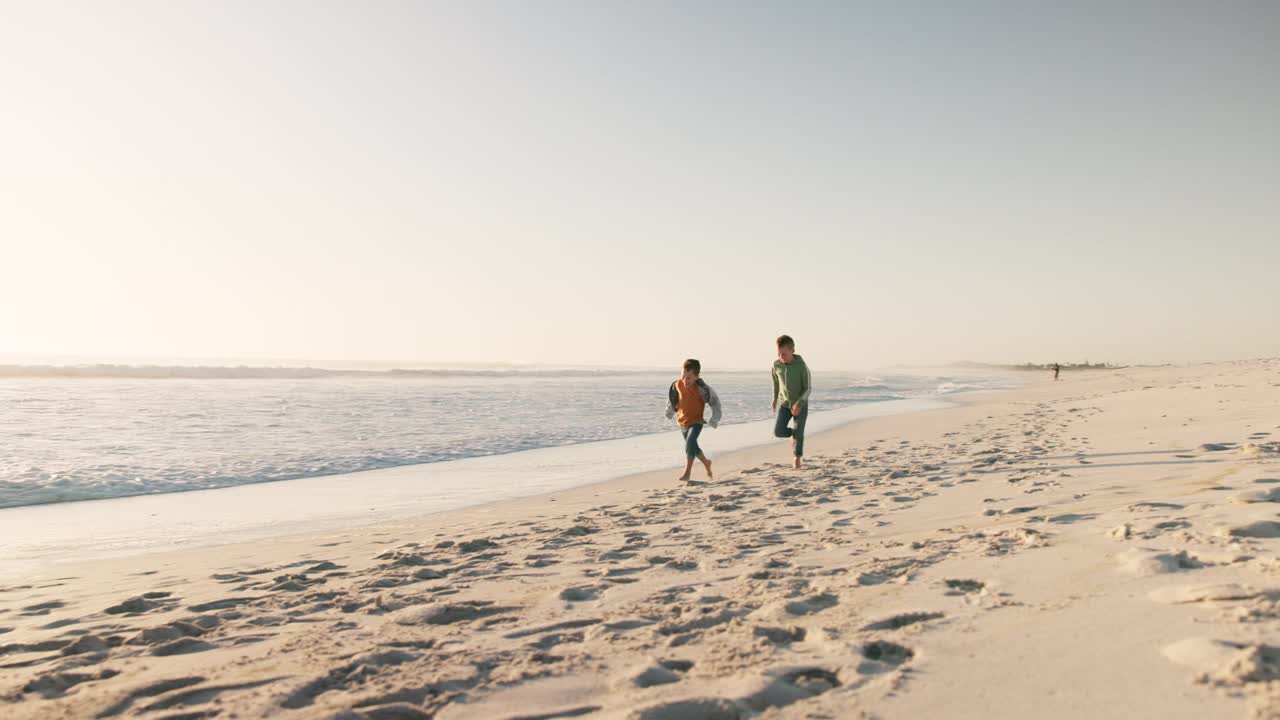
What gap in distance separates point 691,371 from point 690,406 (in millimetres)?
516

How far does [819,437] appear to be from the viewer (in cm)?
1591

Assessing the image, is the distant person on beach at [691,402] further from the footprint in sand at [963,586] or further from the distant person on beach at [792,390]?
the footprint in sand at [963,586]

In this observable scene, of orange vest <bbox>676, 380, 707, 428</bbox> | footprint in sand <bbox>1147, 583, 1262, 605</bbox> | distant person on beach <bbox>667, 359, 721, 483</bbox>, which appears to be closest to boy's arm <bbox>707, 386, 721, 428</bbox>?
distant person on beach <bbox>667, 359, 721, 483</bbox>

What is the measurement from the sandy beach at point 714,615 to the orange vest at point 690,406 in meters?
3.19

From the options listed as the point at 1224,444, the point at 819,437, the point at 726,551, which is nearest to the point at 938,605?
the point at 726,551

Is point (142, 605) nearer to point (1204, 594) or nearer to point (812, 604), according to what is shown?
point (812, 604)

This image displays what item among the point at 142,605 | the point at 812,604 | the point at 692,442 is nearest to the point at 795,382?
the point at 692,442

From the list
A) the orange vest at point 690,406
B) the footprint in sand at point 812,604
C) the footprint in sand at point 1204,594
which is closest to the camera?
the footprint in sand at point 1204,594

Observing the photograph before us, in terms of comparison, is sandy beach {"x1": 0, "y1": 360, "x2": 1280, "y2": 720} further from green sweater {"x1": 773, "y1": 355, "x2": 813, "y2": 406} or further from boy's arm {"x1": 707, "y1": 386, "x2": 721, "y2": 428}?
green sweater {"x1": 773, "y1": 355, "x2": 813, "y2": 406}

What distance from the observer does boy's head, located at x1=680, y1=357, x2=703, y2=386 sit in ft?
32.2

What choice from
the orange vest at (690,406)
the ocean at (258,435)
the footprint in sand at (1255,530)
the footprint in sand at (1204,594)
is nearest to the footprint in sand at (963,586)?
the footprint in sand at (1204,594)

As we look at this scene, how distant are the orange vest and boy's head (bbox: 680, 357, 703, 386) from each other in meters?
0.08

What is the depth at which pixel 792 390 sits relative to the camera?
10422 mm

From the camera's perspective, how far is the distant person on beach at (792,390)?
10.4 m
